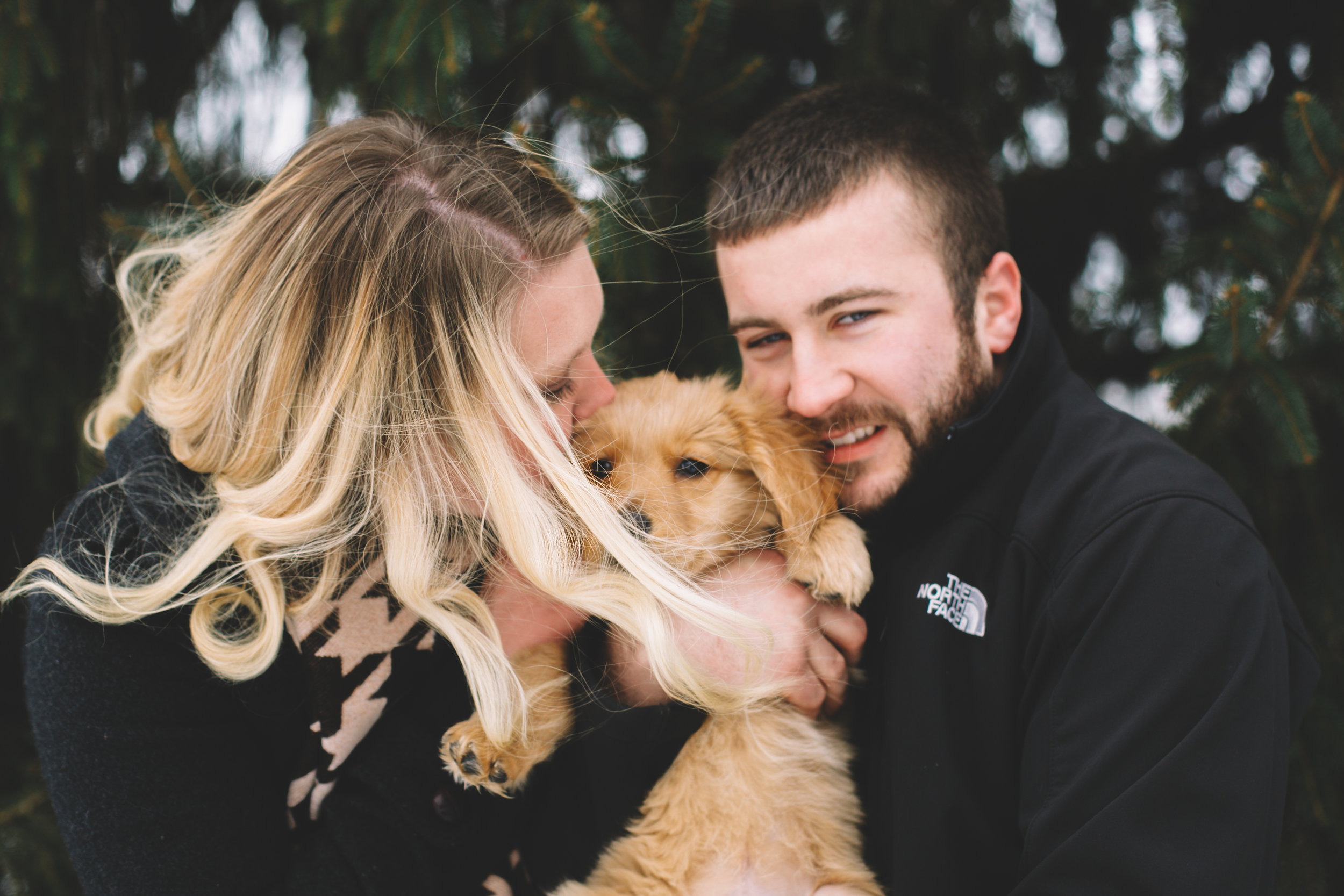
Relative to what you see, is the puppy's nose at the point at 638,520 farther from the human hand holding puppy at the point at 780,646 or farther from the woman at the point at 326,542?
the human hand holding puppy at the point at 780,646

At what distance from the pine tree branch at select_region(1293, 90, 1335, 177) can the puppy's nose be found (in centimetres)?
175

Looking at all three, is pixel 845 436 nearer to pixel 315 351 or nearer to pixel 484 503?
pixel 484 503

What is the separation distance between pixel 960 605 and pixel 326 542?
4.05 feet

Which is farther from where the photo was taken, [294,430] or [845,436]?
[845,436]

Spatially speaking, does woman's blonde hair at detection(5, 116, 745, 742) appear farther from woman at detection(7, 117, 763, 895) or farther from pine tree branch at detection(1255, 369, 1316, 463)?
pine tree branch at detection(1255, 369, 1316, 463)

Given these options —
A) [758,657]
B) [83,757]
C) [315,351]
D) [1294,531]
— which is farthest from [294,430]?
[1294,531]

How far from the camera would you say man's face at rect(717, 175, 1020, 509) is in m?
1.71

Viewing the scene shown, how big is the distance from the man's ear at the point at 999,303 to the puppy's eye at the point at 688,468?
736 millimetres

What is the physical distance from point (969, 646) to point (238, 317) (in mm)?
1542

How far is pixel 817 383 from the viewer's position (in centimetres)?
175

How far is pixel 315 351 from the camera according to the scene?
1.48 metres

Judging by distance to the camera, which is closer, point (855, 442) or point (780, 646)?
point (780, 646)

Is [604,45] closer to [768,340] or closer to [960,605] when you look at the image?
[768,340]

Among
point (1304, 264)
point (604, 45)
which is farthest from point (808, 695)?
point (604, 45)
